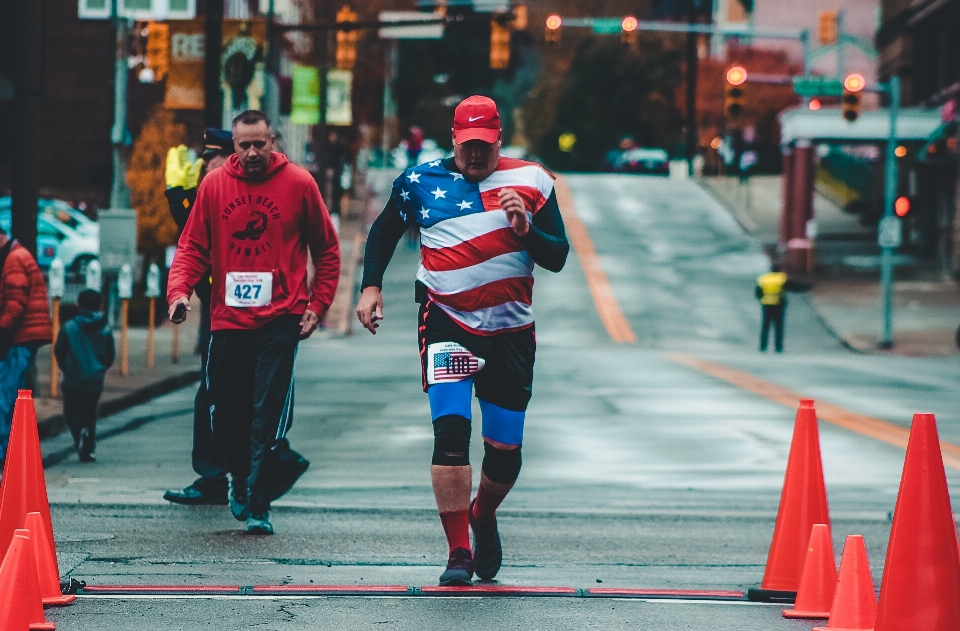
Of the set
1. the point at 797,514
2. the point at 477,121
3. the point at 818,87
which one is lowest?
the point at 797,514

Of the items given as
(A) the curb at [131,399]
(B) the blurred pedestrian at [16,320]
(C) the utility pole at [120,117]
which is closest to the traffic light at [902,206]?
(C) the utility pole at [120,117]

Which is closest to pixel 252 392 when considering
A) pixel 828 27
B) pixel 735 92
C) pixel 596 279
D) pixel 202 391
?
pixel 202 391

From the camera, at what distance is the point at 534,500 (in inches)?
399

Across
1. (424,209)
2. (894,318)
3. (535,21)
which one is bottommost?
(894,318)

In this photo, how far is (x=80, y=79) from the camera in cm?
5434

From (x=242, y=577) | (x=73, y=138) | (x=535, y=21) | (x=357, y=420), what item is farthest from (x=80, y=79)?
(x=535, y=21)

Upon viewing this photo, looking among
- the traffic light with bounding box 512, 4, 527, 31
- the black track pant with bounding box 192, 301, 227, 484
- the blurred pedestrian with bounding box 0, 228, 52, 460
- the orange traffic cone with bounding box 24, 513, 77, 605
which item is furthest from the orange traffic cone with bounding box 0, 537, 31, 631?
the traffic light with bounding box 512, 4, 527, 31

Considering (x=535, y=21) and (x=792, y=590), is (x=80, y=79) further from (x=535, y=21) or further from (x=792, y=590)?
(x=535, y=21)

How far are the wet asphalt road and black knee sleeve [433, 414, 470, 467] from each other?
1.66 ft

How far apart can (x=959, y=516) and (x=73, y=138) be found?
48163 mm

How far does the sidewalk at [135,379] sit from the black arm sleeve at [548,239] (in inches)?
302

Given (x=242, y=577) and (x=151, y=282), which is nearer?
(x=242, y=577)

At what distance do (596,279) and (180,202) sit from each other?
3426 cm

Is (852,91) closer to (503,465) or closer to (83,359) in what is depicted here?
(83,359)
